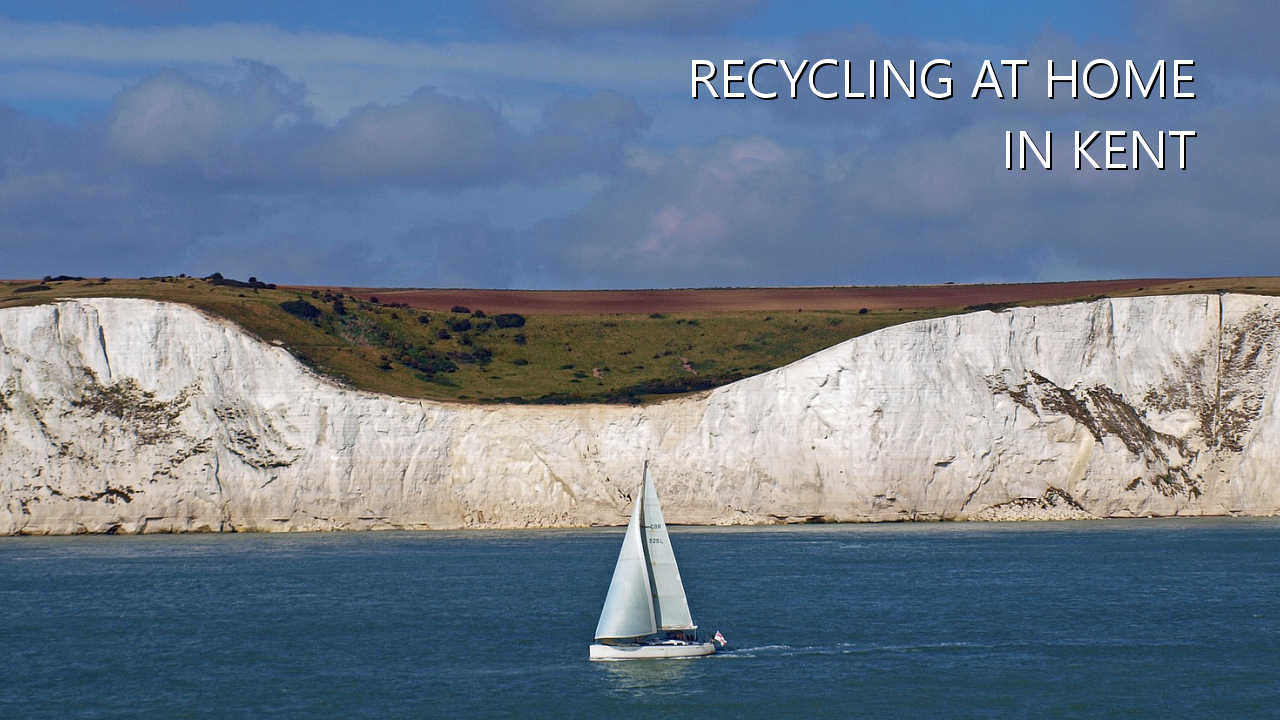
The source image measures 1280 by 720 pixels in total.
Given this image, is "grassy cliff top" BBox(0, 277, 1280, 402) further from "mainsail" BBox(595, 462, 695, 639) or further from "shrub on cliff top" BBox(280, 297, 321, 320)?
"mainsail" BBox(595, 462, 695, 639)

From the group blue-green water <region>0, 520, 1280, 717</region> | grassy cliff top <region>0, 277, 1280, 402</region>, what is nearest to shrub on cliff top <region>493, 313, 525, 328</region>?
grassy cliff top <region>0, 277, 1280, 402</region>

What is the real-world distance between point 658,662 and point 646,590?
9.71 ft

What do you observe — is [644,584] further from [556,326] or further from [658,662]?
[556,326]

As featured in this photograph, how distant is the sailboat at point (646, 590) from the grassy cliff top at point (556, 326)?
4769 cm

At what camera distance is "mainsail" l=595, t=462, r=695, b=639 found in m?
44.9

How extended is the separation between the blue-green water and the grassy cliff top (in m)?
17.5

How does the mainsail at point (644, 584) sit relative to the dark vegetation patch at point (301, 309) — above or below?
below

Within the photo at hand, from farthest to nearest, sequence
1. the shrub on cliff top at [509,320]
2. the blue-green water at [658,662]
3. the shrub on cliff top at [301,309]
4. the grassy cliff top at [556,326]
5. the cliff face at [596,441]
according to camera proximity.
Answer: the shrub on cliff top at [509,320] → the shrub on cliff top at [301,309] → the grassy cliff top at [556,326] → the cliff face at [596,441] → the blue-green water at [658,662]

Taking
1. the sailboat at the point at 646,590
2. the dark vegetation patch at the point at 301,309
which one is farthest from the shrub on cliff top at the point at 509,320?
the sailboat at the point at 646,590

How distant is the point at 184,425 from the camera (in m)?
87.7

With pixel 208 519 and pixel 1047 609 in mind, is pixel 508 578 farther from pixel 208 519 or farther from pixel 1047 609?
pixel 208 519

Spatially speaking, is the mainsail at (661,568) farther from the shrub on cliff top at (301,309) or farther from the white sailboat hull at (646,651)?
the shrub on cliff top at (301,309)

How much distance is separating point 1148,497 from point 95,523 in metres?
59.5

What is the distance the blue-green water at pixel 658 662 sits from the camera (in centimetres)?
4203
